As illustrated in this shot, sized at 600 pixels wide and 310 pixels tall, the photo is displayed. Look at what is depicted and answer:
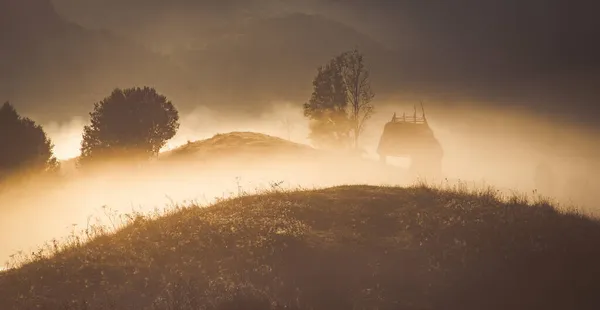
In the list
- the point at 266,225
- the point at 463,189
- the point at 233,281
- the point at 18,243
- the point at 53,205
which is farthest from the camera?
the point at 53,205

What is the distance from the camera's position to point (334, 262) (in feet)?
54.2

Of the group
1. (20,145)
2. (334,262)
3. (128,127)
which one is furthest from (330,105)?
(334,262)

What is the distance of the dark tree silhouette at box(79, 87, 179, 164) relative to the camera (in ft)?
243

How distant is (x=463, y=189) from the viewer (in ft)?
83.6

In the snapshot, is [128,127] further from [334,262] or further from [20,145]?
[334,262]

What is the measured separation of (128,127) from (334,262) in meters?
63.6

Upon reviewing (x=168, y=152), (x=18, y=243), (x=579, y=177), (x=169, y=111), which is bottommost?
(x=579, y=177)

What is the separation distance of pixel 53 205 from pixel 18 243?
9.38 meters

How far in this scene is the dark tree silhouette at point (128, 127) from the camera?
73938 mm

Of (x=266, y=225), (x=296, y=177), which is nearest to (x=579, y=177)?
(x=296, y=177)

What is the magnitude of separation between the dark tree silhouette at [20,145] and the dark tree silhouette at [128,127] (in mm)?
7371

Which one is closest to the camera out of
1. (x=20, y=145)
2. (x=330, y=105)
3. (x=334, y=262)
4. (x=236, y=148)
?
(x=334, y=262)

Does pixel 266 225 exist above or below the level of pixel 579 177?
above

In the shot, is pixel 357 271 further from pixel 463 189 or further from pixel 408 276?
pixel 463 189
